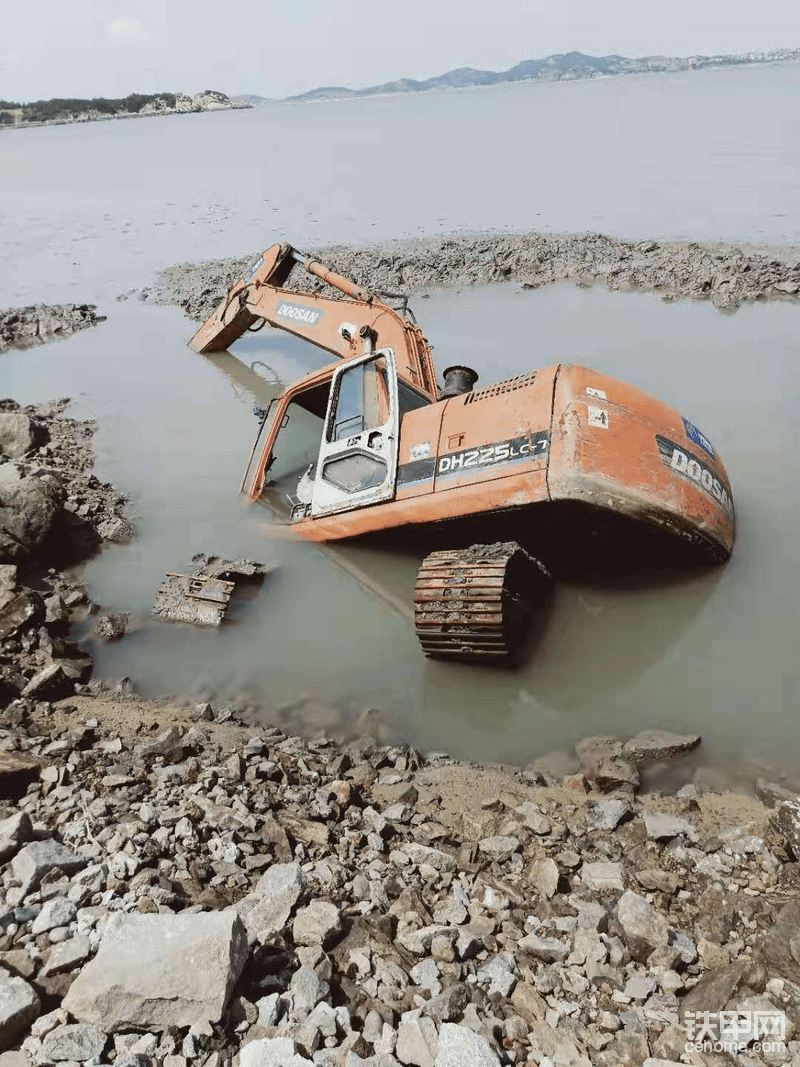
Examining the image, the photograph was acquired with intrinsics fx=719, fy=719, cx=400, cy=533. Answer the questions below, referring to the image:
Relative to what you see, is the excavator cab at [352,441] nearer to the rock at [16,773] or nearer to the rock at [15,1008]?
Result: the rock at [16,773]

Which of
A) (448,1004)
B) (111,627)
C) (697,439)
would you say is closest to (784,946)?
(448,1004)

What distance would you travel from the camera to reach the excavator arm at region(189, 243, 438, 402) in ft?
26.8

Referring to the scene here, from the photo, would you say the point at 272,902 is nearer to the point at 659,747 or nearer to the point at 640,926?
the point at 640,926

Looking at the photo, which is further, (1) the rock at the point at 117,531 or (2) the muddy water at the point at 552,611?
(1) the rock at the point at 117,531

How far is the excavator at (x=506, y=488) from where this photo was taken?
5438 millimetres

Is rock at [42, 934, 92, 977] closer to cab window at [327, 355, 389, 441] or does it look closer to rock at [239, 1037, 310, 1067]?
rock at [239, 1037, 310, 1067]

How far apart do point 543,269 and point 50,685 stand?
1248 cm

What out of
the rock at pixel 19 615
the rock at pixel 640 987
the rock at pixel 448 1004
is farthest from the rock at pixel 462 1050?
the rock at pixel 19 615

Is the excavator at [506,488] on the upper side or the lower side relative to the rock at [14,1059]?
upper

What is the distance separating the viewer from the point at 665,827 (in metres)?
4.02

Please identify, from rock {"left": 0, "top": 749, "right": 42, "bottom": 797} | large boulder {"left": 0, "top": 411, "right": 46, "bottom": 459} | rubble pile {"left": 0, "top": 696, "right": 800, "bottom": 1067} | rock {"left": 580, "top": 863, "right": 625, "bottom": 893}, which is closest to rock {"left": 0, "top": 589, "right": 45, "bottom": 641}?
rubble pile {"left": 0, "top": 696, "right": 800, "bottom": 1067}

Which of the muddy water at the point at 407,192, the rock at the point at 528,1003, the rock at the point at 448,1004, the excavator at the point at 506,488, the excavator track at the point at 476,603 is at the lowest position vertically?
the rock at the point at 528,1003

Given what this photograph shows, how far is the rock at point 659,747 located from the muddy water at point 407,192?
14120 millimetres

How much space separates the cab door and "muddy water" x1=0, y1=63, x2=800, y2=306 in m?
12.1
